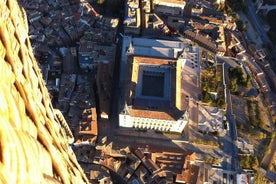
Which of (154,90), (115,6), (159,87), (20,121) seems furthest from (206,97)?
(20,121)

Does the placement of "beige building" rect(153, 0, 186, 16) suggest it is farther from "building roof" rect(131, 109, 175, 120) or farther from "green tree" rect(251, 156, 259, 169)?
"green tree" rect(251, 156, 259, 169)

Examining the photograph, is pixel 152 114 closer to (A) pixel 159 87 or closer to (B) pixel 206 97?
(A) pixel 159 87

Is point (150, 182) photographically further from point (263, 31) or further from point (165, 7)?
point (263, 31)

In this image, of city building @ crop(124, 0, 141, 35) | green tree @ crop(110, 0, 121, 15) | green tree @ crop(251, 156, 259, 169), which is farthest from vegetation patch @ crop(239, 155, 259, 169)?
green tree @ crop(110, 0, 121, 15)

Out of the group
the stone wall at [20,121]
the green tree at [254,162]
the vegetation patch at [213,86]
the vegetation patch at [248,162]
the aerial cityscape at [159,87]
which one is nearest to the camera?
the stone wall at [20,121]

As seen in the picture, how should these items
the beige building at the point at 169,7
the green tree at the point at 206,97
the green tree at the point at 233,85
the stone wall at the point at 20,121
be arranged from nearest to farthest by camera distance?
the stone wall at the point at 20,121 → the green tree at the point at 206,97 → the green tree at the point at 233,85 → the beige building at the point at 169,7

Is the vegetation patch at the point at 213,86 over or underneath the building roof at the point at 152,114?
over

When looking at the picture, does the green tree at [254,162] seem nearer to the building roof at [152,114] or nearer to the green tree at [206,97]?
the green tree at [206,97]

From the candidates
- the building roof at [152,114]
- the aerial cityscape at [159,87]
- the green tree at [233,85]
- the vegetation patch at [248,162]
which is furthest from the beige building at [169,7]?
the vegetation patch at [248,162]
